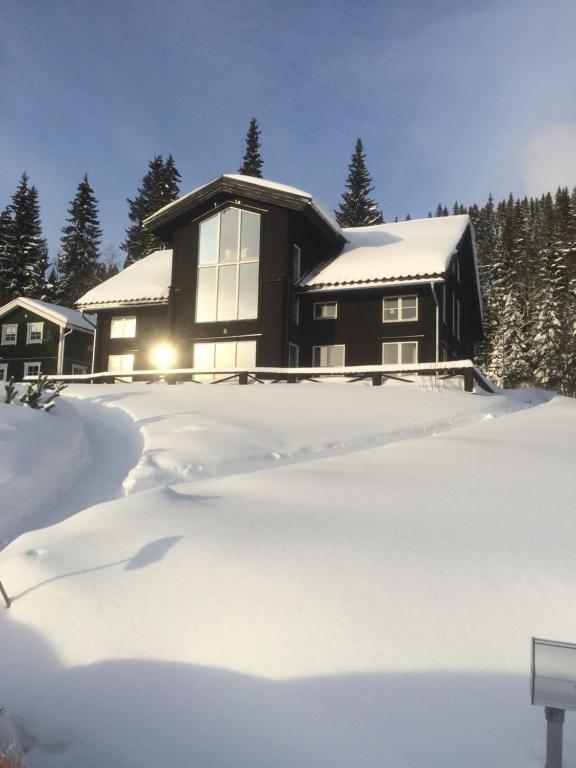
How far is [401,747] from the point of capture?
10.4ft

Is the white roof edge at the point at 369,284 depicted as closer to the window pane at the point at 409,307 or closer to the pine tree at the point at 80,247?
the window pane at the point at 409,307

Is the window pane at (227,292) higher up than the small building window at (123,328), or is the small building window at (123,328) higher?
the window pane at (227,292)

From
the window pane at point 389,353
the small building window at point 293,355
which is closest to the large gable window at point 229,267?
the small building window at point 293,355

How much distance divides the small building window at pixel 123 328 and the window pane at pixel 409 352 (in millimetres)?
12576

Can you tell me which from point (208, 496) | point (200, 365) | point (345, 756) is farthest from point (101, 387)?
point (345, 756)

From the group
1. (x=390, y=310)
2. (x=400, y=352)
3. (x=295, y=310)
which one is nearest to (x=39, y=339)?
(x=295, y=310)

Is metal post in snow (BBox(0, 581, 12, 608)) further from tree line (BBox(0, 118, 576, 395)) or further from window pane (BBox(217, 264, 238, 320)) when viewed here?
tree line (BBox(0, 118, 576, 395))

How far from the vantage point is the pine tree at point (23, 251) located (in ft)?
163

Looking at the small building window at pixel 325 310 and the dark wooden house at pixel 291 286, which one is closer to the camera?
the dark wooden house at pixel 291 286

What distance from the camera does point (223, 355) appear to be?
2278 cm

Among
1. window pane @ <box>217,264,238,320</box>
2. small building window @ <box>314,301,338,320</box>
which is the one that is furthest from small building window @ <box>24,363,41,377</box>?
small building window @ <box>314,301,338,320</box>

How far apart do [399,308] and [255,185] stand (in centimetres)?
751

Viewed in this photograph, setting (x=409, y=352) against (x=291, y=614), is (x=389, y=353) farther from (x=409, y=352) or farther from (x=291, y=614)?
(x=291, y=614)

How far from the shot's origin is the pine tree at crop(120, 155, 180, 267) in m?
51.1
